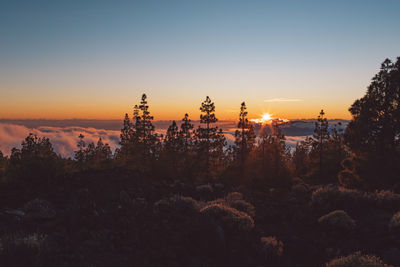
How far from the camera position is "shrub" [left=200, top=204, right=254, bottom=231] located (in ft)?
32.2

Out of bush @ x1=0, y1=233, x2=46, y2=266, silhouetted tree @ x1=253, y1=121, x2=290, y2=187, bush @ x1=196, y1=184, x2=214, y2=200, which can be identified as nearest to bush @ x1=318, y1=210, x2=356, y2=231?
bush @ x1=196, y1=184, x2=214, y2=200

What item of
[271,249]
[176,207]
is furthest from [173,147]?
[271,249]

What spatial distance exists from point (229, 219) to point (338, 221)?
449 centimetres

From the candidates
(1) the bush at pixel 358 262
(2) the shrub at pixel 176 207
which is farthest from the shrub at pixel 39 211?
(1) the bush at pixel 358 262

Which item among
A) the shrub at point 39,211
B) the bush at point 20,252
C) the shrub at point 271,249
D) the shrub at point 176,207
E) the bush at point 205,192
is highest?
the bush at point 20,252

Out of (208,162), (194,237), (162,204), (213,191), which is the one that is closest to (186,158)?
(208,162)

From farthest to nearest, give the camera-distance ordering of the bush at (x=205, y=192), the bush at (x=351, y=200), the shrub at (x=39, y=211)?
the bush at (x=205, y=192), the bush at (x=351, y=200), the shrub at (x=39, y=211)

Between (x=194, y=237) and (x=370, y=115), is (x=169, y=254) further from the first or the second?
(x=370, y=115)

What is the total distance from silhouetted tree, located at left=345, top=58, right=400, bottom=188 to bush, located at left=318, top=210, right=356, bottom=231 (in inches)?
502

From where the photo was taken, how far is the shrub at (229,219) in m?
9.82

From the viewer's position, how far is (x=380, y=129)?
20.6 metres

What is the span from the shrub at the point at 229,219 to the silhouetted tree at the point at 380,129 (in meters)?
15.8

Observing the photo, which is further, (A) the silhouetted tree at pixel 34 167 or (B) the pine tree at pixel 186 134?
(B) the pine tree at pixel 186 134

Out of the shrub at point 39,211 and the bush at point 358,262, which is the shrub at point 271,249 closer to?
the bush at point 358,262
